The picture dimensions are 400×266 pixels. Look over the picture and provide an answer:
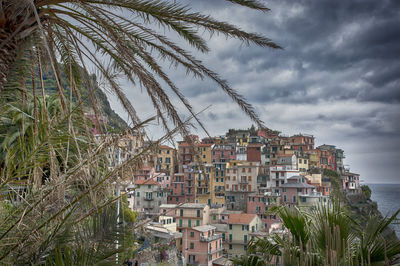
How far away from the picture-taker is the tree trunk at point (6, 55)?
159cm

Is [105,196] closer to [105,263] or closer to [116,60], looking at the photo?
[105,263]

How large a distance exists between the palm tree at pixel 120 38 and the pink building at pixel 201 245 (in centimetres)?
1787

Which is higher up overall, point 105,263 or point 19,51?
point 19,51

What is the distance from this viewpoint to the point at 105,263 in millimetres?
1179

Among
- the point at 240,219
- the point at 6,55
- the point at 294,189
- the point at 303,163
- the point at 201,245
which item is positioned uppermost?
the point at 303,163

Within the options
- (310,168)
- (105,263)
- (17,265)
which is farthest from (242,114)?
(310,168)

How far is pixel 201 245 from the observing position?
19.5 metres

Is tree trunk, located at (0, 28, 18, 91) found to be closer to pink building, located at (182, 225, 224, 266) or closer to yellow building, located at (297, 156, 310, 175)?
pink building, located at (182, 225, 224, 266)

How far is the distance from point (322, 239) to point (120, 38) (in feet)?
5.19

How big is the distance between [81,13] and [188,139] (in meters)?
0.97

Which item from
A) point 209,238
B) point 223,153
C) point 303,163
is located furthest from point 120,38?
point 303,163

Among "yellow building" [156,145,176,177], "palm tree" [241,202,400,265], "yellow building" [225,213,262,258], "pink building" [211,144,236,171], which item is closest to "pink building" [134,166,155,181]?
"yellow building" [156,145,176,177]

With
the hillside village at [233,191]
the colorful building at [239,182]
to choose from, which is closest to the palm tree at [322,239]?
the hillside village at [233,191]

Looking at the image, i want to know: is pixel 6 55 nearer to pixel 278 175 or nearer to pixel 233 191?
Answer: pixel 233 191
